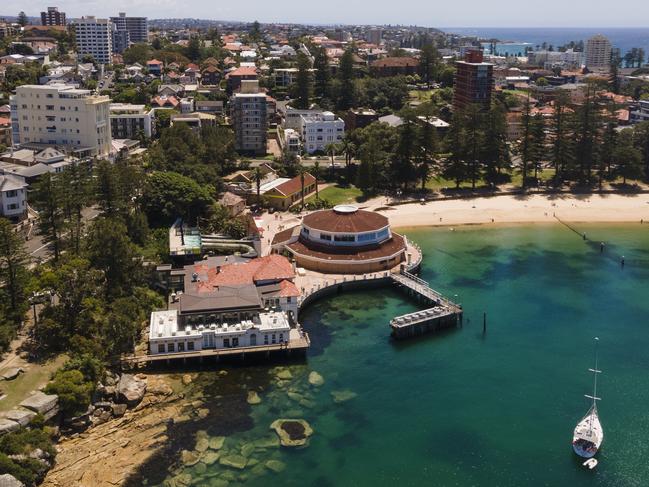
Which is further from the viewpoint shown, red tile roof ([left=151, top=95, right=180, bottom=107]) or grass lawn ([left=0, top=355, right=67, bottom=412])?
red tile roof ([left=151, top=95, right=180, bottom=107])

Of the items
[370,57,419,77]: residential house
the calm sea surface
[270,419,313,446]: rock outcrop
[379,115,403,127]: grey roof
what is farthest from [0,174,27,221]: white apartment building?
[370,57,419,77]: residential house

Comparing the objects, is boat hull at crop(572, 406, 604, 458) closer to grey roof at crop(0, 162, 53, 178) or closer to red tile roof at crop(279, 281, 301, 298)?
red tile roof at crop(279, 281, 301, 298)

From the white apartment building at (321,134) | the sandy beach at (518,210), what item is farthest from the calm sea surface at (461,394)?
A: the white apartment building at (321,134)

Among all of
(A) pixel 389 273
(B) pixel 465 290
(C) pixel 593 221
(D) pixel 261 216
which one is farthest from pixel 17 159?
(C) pixel 593 221

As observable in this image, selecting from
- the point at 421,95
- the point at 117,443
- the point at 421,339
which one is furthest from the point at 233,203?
the point at 421,95

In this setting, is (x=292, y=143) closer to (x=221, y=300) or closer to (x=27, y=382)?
(x=221, y=300)
